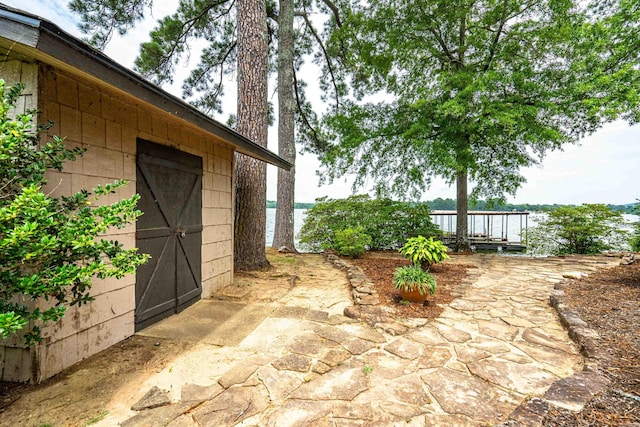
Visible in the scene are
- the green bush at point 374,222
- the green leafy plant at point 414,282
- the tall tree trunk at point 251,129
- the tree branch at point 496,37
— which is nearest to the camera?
the green leafy plant at point 414,282

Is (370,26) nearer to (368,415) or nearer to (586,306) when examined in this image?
(586,306)

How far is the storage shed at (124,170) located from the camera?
177cm

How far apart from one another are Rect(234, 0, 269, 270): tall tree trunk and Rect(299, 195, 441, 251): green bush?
3.31 meters

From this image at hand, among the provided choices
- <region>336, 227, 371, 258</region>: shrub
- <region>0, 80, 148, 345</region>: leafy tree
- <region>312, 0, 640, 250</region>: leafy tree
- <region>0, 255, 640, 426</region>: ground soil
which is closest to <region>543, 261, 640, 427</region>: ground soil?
<region>0, 255, 640, 426</region>: ground soil

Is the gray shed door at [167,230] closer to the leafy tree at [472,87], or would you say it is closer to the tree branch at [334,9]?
the leafy tree at [472,87]

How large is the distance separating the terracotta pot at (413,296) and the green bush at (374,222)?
463 centimetres

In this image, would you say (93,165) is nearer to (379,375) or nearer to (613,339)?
(379,375)

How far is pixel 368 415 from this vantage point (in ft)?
5.42

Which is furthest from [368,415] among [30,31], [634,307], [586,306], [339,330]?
[634,307]

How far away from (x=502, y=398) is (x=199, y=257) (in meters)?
3.54

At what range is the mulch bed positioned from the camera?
135 inches

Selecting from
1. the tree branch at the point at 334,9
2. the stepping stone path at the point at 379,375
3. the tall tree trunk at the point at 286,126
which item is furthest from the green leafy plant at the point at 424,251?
the tree branch at the point at 334,9

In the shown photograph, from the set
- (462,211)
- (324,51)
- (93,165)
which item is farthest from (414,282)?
(324,51)

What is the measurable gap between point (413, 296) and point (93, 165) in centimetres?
377
